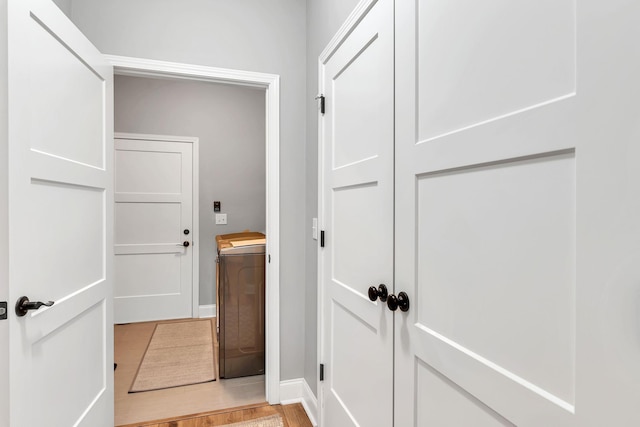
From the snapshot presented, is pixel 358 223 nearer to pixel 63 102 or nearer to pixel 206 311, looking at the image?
pixel 63 102

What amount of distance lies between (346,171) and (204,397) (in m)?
1.80

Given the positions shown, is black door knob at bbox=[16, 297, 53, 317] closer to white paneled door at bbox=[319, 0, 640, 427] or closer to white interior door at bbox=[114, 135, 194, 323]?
white paneled door at bbox=[319, 0, 640, 427]

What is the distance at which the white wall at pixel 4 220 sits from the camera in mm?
1054

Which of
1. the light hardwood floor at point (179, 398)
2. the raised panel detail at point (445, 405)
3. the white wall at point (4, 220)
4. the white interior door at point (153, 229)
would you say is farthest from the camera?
the white interior door at point (153, 229)

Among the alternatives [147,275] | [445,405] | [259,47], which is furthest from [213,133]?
[445,405]

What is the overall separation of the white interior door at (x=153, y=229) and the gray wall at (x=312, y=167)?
217cm

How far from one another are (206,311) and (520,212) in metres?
3.77

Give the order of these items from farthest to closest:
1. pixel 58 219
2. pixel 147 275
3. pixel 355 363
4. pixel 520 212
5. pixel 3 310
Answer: pixel 147 275 → pixel 355 363 → pixel 58 219 → pixel 3 310 → pixel 520 212

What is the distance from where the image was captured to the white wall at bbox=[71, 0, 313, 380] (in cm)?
191

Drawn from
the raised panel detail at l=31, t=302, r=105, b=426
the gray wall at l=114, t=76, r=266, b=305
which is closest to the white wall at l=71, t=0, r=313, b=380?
the raised panel detail at l=31, t=302, r=105, b=426

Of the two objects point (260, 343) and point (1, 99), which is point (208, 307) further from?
point (1, 99)

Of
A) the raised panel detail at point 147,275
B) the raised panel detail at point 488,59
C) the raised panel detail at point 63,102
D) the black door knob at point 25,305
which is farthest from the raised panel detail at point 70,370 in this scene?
the raised panel detail at point 147,275

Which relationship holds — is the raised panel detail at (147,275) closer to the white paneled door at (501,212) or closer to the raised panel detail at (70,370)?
the raised panel detail at (70,370)

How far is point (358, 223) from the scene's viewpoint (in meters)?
1.42
